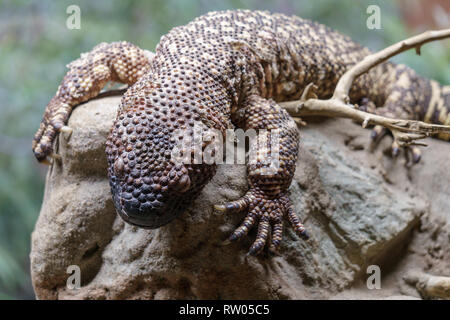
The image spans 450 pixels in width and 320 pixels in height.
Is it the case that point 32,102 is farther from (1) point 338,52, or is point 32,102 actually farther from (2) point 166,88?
(1) point 338,52

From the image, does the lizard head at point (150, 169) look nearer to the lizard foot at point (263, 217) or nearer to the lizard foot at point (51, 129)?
the lizard foot at point (263, 217)

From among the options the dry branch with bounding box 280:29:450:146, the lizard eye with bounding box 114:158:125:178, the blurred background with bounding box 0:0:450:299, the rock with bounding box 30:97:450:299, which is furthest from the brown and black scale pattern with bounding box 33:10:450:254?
the blurred background with bounding box 0:0:450:299

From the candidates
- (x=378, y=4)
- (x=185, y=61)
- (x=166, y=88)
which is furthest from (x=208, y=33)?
(x=378, y=4)

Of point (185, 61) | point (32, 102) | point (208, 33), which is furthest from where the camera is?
point (32, 102)

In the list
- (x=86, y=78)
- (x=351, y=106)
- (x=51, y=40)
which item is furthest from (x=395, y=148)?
(x=51, y=40)

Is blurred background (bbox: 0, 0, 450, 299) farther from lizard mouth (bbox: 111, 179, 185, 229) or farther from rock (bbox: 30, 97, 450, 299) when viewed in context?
lizard mouth (bbox: 111, 179, 185, 229)
